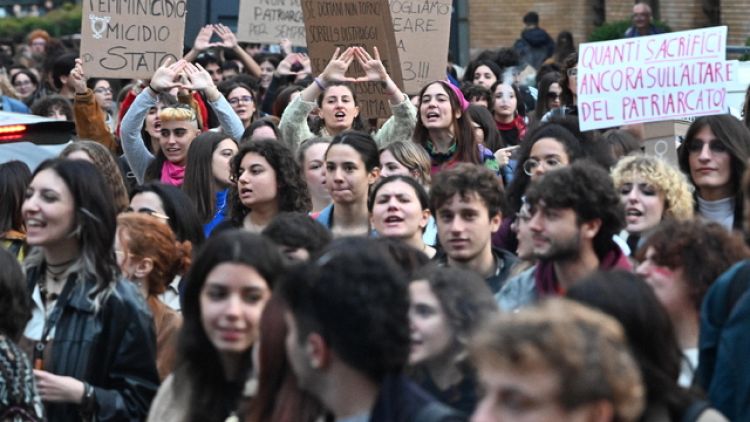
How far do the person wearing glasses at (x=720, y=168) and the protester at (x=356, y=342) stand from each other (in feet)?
13.7

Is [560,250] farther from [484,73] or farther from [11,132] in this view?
→ [484,73]

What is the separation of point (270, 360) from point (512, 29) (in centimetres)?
2330

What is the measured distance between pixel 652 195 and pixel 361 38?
4337mm

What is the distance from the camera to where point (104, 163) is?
841 cm

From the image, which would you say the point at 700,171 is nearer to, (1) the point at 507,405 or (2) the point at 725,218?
(2) the point at 725,218

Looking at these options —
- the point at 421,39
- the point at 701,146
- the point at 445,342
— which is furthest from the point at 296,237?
the point at 421,39

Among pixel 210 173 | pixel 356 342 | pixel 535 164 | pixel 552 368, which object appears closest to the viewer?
pixel 552 368

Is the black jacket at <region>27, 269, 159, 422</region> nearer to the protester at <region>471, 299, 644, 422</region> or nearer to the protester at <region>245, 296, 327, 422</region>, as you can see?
the protester at <region>245, 296, 327, 422</region>

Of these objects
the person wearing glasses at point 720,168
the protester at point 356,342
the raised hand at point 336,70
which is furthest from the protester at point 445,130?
the protester at point 356,342

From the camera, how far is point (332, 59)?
35.9 feet

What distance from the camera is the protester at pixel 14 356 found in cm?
518

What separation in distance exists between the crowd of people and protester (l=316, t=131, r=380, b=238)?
0.01 meters

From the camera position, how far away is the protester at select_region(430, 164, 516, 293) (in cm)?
669

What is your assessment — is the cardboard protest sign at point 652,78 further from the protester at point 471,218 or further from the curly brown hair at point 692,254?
the curly brown hair at point 692,254
